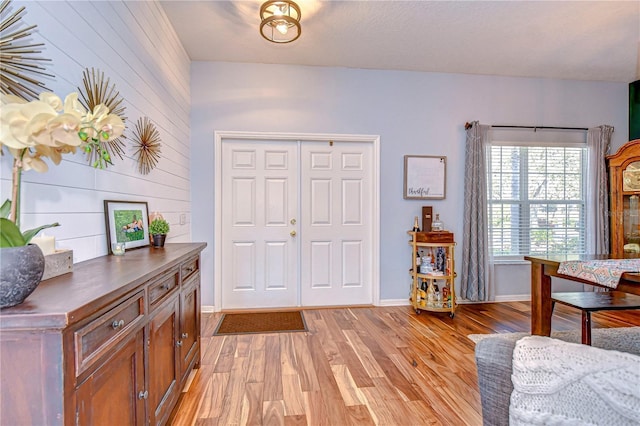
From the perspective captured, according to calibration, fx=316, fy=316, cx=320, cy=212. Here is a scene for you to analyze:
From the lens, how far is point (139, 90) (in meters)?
2.17

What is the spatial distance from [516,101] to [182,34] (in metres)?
3.84

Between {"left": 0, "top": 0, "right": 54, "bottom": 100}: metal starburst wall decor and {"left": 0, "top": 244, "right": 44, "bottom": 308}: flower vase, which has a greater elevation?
{"left": 0, "top": 0, "right": 54, "bottom": 100}: metal starburst wall decor

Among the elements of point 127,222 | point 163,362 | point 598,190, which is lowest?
point 163,362

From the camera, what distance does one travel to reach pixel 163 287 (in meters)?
1.52

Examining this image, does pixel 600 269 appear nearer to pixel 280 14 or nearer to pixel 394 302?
pixel 394 302

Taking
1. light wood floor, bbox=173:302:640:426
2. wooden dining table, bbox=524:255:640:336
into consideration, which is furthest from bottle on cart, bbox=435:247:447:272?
wooden dining table, bbox=524:255:640:336

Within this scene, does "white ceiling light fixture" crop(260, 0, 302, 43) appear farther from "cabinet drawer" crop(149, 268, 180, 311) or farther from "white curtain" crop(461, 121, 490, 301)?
"white curtain" crop(461, 121, 490, 301)

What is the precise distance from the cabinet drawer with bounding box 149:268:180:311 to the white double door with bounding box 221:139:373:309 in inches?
73.7

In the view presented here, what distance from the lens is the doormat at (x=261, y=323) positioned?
9.86ft

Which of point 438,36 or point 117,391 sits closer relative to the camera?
point 117,391

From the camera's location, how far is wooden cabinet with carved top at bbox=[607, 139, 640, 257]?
346cm

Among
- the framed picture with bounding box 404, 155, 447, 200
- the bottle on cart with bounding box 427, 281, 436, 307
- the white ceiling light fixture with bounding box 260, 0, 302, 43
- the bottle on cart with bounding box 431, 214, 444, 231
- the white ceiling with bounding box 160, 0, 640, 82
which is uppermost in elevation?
the white ceiling with bounding box 160, 0, 640, 82

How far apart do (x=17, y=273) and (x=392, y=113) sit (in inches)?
143

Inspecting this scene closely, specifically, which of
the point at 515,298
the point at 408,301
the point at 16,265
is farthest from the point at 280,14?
the point at 515,298
